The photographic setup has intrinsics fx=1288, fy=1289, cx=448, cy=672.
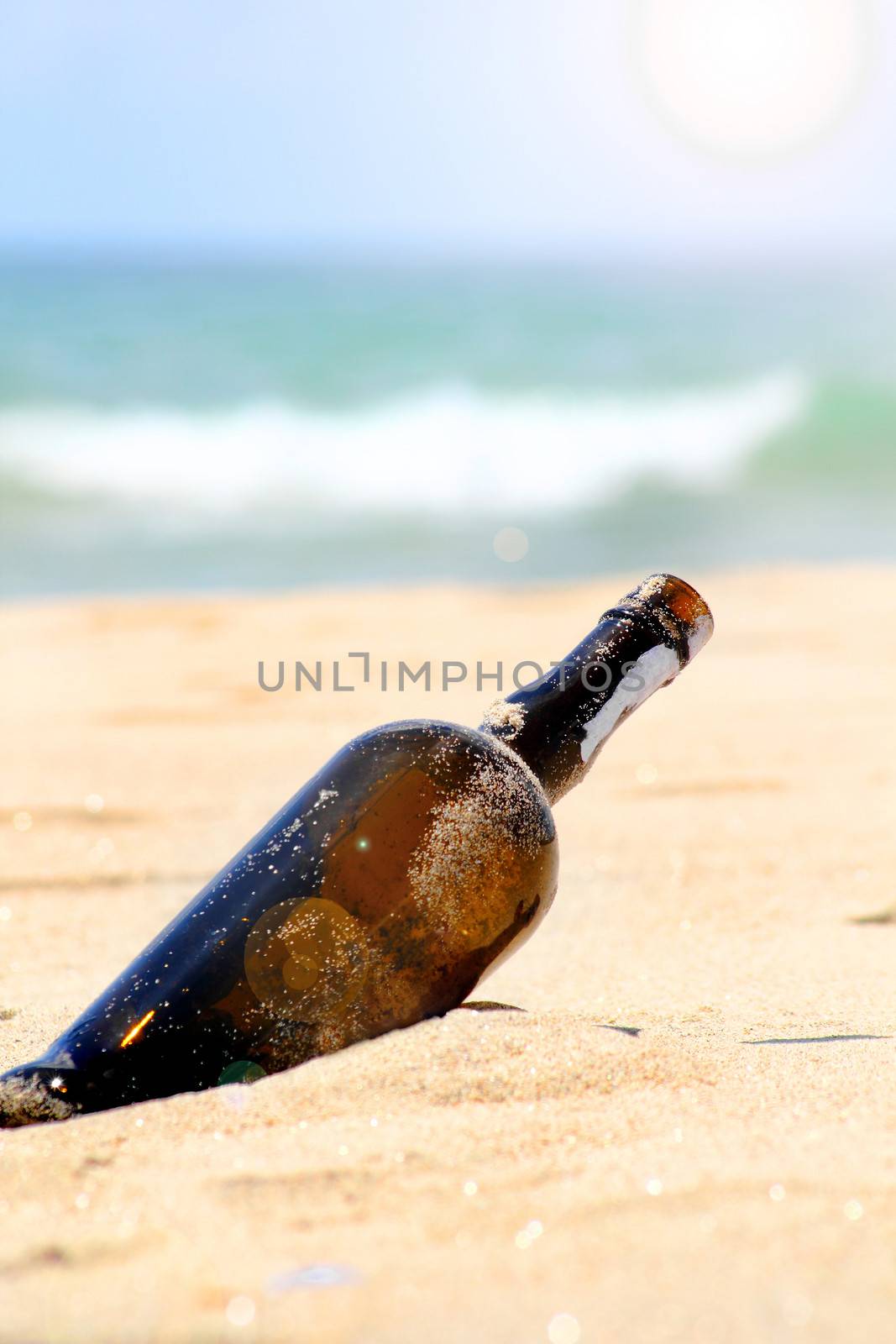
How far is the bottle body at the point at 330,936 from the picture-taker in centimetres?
121

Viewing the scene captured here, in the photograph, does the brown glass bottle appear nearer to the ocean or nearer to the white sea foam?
the ocean

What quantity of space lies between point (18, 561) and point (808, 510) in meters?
7.43

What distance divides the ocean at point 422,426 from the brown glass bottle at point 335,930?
8.83 metres

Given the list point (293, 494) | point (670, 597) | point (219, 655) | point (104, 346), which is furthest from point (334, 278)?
point (670, 597)

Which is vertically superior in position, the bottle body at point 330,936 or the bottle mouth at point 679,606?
the bottle mouth at point 679,606

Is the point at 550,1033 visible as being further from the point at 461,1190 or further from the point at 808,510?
the point at 808,510

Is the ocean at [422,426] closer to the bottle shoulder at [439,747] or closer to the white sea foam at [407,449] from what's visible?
the white sea foam at [407,449]

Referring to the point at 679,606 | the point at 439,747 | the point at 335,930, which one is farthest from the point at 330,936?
the point at 679,606

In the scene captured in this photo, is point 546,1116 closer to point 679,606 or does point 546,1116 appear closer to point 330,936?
point 330,936

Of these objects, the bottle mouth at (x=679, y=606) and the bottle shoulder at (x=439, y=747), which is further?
the bottle mouth at (x=679, y=606)

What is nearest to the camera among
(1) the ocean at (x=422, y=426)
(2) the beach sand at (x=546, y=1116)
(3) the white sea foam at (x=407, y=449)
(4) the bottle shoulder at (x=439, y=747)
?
(2) the beach sand at (x=546, y=1116)

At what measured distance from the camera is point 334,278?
21.6 m

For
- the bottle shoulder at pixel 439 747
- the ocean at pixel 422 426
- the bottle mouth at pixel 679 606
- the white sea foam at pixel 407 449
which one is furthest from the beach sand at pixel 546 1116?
the white sea foam at pixel 407 449

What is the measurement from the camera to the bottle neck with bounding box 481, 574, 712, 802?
1.45 meters
